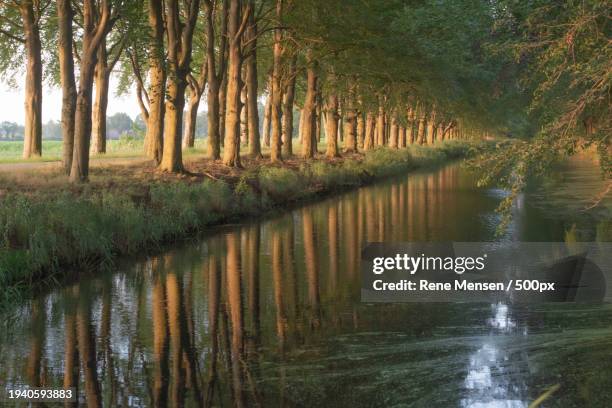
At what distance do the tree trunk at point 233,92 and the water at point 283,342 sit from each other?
14.8m

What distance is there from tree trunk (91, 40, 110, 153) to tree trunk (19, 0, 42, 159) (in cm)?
362

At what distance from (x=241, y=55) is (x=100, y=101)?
8624 millimetres

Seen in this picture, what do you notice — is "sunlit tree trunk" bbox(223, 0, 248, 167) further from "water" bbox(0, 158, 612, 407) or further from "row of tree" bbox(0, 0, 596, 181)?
"water" bbox(0, 158, 612, 407)

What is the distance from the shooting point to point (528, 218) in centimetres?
2594

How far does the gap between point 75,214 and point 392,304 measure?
7.30m

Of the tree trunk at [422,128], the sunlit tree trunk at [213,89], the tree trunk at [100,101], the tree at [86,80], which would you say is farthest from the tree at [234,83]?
the tree trunk at [422,128]

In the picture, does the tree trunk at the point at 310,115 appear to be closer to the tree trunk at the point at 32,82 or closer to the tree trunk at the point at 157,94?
the tree trunk at the point at 32,82

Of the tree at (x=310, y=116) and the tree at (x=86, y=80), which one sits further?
the tree at (x=310, y=116)

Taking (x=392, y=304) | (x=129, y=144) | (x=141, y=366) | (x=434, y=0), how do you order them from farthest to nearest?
(x=129, y=144) → (x=434, y=0) → (x=392, y=304) → (x=141, y=366)

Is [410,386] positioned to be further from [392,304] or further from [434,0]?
[434,0]

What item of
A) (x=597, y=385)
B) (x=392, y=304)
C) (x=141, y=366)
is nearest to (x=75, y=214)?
(x=392, y=304)

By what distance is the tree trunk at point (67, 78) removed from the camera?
24.0 metres

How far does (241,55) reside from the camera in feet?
112

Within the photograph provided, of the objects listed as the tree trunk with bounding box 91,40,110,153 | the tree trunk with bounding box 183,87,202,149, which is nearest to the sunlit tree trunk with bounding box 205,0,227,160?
the tree trunk with bounding box 91,40,110,153
